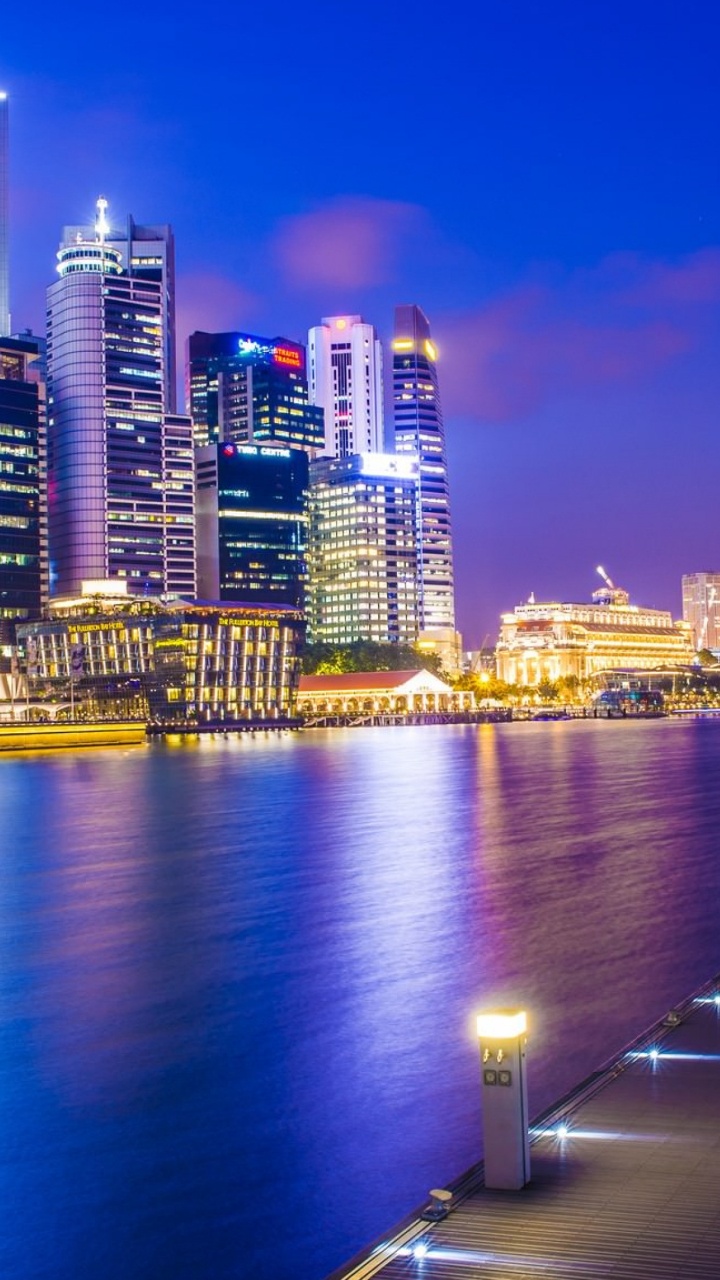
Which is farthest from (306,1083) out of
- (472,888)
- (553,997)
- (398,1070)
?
(472,888)

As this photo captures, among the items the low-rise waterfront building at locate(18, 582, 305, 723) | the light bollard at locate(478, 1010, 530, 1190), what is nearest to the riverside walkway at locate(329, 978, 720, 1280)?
the light bollard at locate(478, 1010, 530, 1190)

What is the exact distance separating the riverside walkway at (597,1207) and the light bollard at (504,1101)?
0.19 meters

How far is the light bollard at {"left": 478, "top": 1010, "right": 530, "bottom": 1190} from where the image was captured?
37.4 ft

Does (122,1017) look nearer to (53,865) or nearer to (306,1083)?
(306,1083)

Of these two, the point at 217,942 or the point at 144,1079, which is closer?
the point at 144,1079

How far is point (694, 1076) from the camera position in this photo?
1466cm

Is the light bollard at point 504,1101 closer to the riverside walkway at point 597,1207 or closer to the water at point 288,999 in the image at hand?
the riverside walkway at point 597,1207

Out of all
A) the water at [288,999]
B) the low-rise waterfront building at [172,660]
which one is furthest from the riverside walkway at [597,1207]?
the low-rise waterfront building at [172,660]

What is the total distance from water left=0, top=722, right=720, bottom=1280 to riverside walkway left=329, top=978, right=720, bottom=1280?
3148 mm

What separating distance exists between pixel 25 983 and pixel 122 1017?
436 centimetres

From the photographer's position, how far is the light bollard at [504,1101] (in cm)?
1139

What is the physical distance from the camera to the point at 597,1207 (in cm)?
1084

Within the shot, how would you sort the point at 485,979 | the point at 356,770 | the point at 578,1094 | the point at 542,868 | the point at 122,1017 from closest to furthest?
1. the point at 578,1094
2. the point at 122,1017
3. the point at 485,979
4. the point at 542,868
5. the point at 356,770

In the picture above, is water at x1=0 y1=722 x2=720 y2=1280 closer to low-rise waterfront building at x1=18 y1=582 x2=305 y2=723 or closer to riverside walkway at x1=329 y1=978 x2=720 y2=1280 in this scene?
riverside walkway at x1=329 y1=978 x2=720 y2=1280
